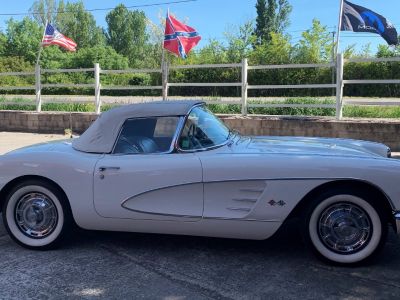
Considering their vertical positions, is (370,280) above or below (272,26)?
below

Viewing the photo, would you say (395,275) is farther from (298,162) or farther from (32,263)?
(32,263)

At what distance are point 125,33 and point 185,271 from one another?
296ft

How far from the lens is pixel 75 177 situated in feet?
13.9

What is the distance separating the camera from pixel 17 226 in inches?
175

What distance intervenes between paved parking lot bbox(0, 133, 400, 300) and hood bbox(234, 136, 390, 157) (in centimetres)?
85

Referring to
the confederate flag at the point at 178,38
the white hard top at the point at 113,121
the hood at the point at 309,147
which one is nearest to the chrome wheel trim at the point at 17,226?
the white hard top at the point at 113,121

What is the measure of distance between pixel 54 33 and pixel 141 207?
12941 mm

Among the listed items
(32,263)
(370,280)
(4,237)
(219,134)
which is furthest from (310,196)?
(4,237)

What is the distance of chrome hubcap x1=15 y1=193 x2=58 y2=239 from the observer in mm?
4359

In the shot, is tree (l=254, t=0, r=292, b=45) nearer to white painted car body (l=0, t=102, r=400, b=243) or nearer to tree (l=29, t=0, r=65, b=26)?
tree (l=29, t=0, r=65, b=26)

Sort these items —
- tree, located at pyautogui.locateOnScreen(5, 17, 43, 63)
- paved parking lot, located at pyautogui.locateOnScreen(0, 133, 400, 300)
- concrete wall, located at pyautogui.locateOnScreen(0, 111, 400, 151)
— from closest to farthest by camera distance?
paved parking lot, located at pyautogui.locateOnScreen(0, 133, 400, 300) → concrete wall, located at pyautogui.locateOnScreen(0, 111, 400, 151) → tree, located at pyautogui.locateOnScreen(5, 17, 43, 63)

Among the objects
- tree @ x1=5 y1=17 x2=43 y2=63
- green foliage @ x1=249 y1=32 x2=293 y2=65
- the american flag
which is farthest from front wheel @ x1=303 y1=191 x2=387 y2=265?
tree @ x1=5 y1=17 x2=43 y2=63

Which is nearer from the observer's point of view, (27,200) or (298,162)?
(298,162)

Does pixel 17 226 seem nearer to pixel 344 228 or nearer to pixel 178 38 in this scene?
pixel 344 228
